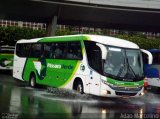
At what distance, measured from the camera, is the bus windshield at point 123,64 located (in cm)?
1683

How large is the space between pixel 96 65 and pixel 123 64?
1.13 m

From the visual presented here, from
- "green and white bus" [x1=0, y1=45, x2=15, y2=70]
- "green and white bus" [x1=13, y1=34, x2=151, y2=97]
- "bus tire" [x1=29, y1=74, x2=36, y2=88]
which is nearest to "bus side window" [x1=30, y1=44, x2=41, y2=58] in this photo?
"bus tire" [x1=29, y1=74, x2=36, y2=88]

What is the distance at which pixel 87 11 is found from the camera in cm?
3622

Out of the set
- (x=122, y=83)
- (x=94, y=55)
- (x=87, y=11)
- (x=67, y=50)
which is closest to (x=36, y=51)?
(x=67, y=50)

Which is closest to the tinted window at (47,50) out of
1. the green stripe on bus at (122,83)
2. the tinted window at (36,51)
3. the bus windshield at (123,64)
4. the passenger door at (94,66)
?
the tinted window at (36,51)

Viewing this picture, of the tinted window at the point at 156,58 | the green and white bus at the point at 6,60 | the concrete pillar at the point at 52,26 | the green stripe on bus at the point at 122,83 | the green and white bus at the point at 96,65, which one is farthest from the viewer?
the concrete pillar at the point at 52,26

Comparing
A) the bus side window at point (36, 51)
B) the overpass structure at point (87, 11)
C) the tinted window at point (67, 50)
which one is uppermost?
the overpass structure at point (87, 11)

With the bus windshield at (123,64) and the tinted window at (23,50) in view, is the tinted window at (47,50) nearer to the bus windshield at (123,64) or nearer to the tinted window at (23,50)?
the tinted window at (23,50)

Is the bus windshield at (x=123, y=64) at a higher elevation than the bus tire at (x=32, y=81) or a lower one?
higher

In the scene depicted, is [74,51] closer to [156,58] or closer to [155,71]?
[155,71]

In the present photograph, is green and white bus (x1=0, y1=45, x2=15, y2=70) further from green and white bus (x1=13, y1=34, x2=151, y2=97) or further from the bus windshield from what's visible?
the bus windshield

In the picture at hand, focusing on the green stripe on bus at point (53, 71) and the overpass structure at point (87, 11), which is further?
the overpass structure at point (87, 11)

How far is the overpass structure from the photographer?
34094mm

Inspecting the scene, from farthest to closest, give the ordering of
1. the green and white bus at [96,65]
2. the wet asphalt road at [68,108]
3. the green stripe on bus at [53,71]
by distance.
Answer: the green stripe on bus at [53,71] → the green and white bus at [96,65] → the wet asphalt road at [68,108]
